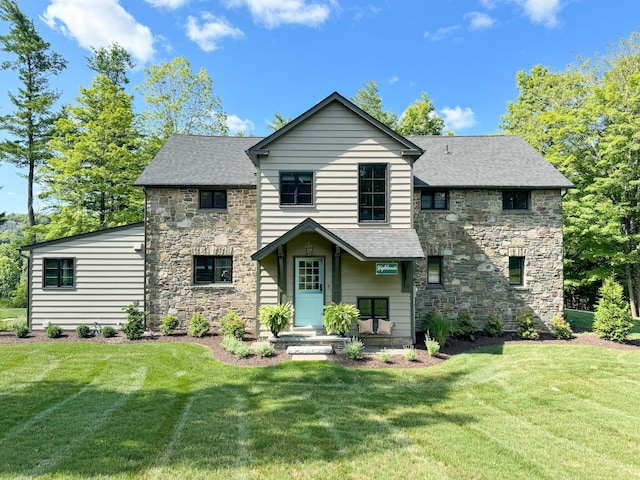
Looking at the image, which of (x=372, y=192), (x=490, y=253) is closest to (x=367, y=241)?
(x=372, y=192)

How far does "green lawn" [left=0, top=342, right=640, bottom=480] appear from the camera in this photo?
4.53 metres

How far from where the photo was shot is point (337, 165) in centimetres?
1155

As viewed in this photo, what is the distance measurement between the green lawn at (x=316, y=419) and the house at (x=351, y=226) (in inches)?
120

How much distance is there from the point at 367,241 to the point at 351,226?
0.82 meters

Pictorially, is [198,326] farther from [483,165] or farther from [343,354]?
[483,165]

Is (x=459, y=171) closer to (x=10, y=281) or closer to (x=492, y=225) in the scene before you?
(x=492, y=225)

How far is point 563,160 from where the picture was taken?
18875 mm

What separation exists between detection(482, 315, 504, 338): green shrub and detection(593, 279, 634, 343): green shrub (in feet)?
11.2

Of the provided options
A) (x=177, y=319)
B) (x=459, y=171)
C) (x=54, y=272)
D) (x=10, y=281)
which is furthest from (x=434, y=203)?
(x=10, y=281)

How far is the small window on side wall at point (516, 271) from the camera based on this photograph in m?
13.3

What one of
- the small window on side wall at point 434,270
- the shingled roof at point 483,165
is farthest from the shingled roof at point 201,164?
the small window on side wall at point 434,270

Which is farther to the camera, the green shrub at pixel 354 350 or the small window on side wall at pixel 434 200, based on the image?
the small window on side wall at pixel 434 200

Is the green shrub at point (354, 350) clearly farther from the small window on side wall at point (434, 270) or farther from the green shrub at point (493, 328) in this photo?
the green shrub at point (493, 328)

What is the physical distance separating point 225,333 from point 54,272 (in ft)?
22.9
